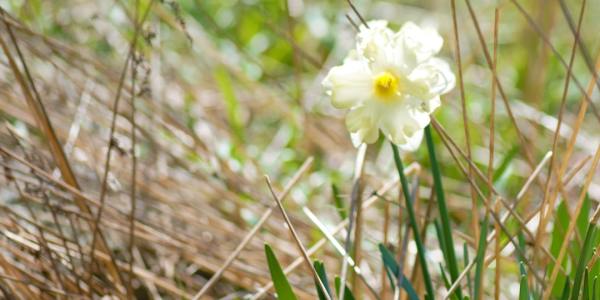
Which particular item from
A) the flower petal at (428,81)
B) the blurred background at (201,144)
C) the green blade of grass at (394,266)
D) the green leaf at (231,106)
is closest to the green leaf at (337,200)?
the blurred background at (201,144)

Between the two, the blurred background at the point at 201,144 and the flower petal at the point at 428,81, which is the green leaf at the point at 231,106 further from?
the flower petal at the point at 428,81

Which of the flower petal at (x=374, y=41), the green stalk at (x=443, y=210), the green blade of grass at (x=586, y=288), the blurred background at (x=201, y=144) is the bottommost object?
the green blade of grass at (x=586, y=288)

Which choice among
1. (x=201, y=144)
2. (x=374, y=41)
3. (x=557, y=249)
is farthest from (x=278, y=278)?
(x=201, y=144)

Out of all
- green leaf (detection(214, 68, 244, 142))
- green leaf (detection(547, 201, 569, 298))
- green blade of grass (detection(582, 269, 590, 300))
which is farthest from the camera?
green leaf (detection(214, 68, 244, 142))

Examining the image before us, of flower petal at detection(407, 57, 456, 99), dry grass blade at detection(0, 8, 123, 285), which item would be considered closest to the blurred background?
dry grass blade at detection(0, 8, 123, 285)

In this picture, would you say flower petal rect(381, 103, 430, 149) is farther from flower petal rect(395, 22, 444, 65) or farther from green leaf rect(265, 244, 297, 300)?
green leaf rect(265, 244, 297, 300)

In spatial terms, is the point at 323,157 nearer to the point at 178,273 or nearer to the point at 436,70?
Result: the point at 178,273
